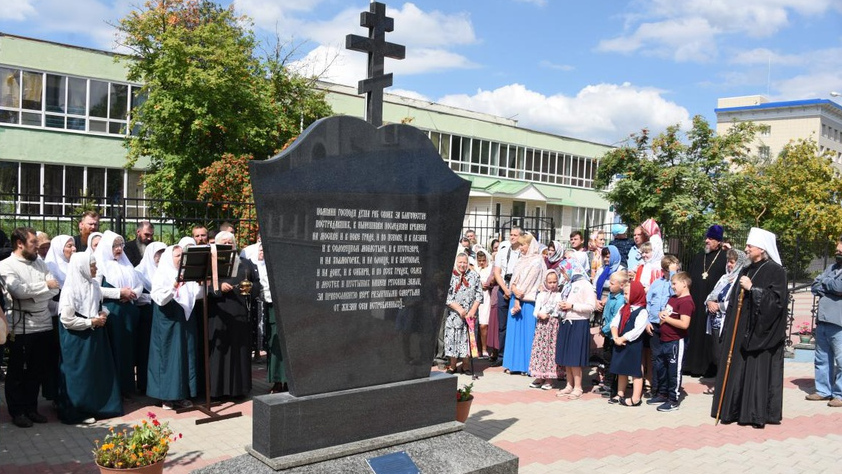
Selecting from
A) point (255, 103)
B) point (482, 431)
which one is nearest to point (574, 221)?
point (255, 103)

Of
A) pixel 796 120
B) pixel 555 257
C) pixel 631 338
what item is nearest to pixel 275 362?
pixel 631 338

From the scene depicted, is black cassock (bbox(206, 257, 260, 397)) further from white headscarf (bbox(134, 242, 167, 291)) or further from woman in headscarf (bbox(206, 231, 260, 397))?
white headscarf (bbox(134, 242, 167, 291))

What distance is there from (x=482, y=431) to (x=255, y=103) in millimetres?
19562

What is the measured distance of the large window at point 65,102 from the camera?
24750mm

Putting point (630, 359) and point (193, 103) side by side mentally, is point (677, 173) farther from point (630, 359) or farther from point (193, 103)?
point (193, 103)

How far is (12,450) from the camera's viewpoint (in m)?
6.25

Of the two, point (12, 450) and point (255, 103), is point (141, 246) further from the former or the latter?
point (255, 103)

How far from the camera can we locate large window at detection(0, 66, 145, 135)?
24.8 metres

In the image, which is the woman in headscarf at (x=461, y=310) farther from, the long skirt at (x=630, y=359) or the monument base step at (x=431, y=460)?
the monument base step at (x=431, y=460)

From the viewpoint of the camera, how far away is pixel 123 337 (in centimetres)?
798

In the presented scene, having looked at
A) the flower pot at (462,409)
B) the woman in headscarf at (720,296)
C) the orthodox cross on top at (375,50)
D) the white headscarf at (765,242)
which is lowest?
the flower pot at (462,409)

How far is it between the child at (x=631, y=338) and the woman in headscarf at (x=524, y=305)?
173 cm

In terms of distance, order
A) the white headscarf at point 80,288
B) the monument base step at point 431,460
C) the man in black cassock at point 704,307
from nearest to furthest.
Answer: the monument base step at point 431,460 → the white headscarf at point 80,288 → the man in black cassock at point 704,307

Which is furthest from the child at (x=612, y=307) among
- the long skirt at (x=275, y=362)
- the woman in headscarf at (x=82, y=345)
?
the woman in headscarf at (x=82, y=345)
